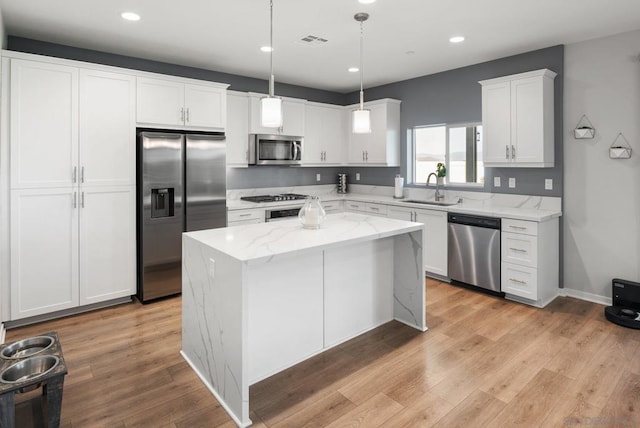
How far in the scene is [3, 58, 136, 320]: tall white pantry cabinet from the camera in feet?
10.7

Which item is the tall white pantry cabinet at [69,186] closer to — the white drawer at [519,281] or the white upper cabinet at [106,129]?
the white upper cabinet at [106,129]

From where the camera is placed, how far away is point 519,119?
401 cm

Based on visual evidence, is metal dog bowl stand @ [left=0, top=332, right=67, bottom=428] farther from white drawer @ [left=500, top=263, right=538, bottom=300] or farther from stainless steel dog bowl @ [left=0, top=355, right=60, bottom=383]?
white drawer @ [left=500, top=263, right=538, bottom=300]

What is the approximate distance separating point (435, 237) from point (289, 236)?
8.14ft

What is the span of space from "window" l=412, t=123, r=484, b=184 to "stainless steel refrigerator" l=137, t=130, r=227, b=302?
2793 millimetres

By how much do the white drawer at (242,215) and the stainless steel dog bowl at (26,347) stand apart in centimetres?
235

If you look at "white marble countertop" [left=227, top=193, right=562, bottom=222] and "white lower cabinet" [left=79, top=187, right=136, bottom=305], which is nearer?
"white lower cabinet" [left=79, top=187, right=136, bottom=305]

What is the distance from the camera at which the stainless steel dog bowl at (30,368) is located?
1976 millimetres

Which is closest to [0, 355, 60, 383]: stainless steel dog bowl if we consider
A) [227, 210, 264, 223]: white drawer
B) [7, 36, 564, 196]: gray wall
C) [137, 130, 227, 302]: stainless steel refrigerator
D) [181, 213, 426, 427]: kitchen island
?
[181, 213, 426, 427]: kitchen island

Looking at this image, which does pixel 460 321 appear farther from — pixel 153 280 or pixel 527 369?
pixel 153 280

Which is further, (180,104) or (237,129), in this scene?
(237,129)

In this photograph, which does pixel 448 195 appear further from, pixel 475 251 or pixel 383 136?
pixel 383 136

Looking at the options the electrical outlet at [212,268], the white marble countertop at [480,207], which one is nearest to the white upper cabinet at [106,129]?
the white marble countertop at [480,207]

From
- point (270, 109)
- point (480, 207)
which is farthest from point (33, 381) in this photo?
point (480, 207)
